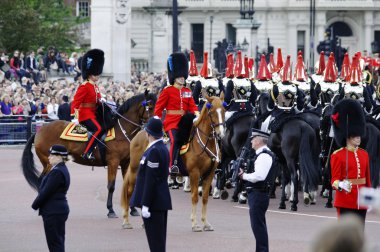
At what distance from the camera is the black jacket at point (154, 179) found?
12.1 metres

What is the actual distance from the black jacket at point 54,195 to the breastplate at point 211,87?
915 centimetres

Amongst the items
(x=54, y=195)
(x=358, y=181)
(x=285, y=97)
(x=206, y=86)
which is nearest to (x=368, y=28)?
(x=206, y=86)

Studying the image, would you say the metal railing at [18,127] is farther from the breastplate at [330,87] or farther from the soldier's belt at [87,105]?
the soldier's belt at [87,105]

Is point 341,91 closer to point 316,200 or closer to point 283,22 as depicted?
point 316,200

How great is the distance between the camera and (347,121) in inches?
507

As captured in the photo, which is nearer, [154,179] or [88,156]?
[154,179]

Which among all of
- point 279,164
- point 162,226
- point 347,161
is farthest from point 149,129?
point 279,164

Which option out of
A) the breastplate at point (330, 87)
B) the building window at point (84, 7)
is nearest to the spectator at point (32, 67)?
the breastplate at point (330, 87)

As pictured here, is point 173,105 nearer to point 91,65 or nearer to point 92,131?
point 92,131

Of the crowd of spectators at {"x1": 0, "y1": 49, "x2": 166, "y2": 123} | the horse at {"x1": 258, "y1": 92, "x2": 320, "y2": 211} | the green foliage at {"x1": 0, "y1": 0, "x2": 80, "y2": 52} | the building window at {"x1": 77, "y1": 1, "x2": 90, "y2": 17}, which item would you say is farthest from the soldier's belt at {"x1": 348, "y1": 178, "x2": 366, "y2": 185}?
the building window at {"x1": 77, "y1": 1, "x2": 90, "y2": 17}

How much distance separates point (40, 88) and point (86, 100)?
1647cm

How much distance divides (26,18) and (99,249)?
33349mm

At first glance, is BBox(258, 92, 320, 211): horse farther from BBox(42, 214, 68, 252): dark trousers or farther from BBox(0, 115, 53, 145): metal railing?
BBox(0, 115, 53, 145): metal railing

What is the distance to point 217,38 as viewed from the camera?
93625 millimetres
